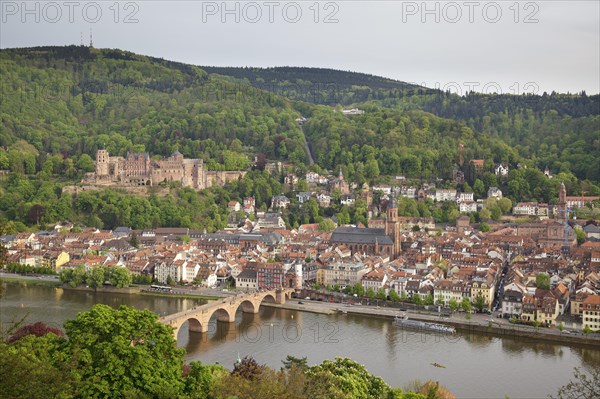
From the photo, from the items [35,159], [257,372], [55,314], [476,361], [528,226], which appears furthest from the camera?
[35,159]

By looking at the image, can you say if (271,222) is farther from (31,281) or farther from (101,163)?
(31,281)

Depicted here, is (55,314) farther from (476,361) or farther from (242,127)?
(242,127)

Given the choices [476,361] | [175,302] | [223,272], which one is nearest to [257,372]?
[476,361]

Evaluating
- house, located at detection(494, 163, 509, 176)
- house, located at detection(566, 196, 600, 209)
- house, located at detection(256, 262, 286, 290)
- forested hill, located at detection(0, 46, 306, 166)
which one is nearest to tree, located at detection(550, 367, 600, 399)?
house, located at detection(256, 262, 286, 290)

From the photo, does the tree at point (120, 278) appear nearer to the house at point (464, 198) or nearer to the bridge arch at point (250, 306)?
the bridge arch at point (250, 306)

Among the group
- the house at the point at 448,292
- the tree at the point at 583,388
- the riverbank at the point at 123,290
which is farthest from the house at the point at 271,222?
the tree at the point at 583,388

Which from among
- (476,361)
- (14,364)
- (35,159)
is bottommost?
(476,361)
